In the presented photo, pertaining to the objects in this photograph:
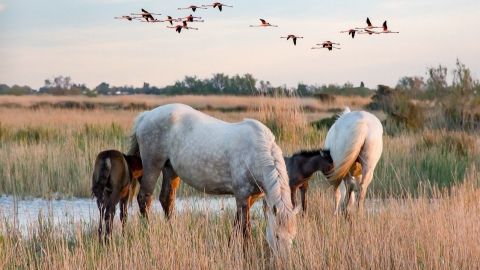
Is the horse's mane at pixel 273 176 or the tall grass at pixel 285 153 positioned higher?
the horse's mane at pixel 273 176

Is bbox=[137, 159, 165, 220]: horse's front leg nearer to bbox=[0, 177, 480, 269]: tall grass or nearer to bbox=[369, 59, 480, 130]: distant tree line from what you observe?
bbox=[0, 177, 480, 269]: tall grass

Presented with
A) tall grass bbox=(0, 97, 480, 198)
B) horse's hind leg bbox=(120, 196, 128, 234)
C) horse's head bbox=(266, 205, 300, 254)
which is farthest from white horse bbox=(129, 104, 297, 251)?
tall grass bbox=(0, 97, 480, 198)

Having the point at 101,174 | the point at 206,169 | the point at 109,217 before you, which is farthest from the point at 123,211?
the point at 206,169

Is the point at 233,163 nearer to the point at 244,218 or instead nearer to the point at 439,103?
the point at 244,218

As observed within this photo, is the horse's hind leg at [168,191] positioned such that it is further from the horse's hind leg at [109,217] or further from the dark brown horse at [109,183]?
the horse's hind leg at [109,217]

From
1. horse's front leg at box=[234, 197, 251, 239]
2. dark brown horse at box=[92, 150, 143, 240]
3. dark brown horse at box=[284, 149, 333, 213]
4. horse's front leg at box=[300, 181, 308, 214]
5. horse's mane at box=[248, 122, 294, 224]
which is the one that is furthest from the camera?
horse's front leg at box=[300, 181, 308, 214]

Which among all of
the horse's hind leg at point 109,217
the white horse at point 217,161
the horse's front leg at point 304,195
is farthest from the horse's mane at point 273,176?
the horse's front leg at point 304,195

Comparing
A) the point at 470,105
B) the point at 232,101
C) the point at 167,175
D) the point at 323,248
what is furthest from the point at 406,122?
the point at 232,101

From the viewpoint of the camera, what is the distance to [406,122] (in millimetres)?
21062

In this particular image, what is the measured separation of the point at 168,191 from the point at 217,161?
1128 millimetres

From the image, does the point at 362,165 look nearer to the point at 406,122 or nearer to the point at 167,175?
the point at 167,175

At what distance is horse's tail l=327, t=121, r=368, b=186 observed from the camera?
8.51m

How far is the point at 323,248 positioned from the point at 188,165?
1.77 meters

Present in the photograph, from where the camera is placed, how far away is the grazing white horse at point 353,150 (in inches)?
337
